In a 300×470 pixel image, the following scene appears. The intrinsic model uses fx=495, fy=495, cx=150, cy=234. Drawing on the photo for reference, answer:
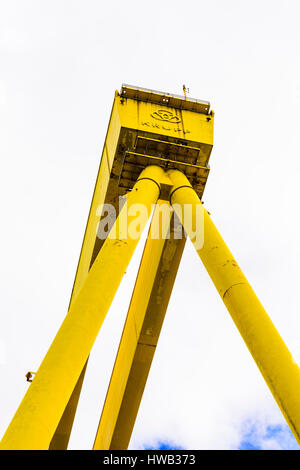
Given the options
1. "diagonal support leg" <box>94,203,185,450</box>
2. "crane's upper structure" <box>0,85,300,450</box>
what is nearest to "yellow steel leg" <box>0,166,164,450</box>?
"crane's upper structure" <box>0,85,300,450</box>

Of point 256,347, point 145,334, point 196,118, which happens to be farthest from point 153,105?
point 256,347

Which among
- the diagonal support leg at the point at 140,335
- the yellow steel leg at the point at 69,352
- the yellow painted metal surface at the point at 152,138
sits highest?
the yellow painted metal surface at the point at 152,138

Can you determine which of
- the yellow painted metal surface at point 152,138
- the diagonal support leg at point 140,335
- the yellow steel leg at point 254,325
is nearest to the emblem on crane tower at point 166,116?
the yellow painted metal surface at point 152,138

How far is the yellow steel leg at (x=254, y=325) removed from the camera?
18.1 feet

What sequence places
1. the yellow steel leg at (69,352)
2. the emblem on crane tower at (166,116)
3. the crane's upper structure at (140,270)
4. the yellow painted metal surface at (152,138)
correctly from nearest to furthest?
the yellow steel leg at (69,352) → the crane's upper structure at (140,270) → the yellow painted metal surface at (152,138) → the emblem on crane tower at (166,116)

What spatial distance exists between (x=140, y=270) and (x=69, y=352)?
240 inches

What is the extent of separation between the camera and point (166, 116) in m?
10.4

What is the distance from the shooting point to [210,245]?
7.60 meters

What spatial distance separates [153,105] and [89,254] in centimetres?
379

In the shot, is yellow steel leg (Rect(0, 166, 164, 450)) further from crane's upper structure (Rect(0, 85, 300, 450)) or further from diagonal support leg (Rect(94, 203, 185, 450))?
diagonal support leg (Rect(94, 203, 185, 450))

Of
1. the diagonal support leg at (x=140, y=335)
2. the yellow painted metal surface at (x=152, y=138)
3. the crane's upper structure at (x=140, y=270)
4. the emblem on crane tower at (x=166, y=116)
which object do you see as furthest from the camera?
the diagonal support leg at (x=140, y=335)

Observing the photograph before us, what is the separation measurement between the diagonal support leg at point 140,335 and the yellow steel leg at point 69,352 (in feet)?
9.53

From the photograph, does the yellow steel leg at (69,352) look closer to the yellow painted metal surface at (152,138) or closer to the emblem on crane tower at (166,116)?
the yellow painted metal surface at (152,138)

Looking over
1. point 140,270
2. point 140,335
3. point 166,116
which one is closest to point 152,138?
point 166,116
